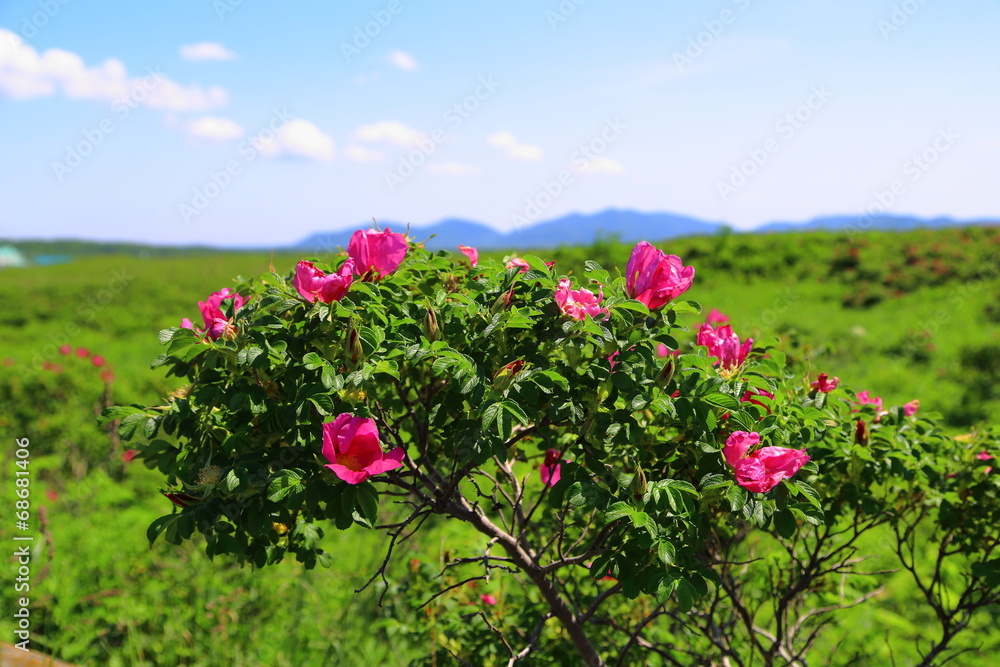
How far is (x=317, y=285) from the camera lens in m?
1.33

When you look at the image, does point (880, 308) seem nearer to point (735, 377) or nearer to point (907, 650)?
point (907, 650)

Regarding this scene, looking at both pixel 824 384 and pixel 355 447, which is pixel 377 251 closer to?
pixel 355 447

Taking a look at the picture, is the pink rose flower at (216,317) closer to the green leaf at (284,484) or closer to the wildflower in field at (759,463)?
the green leaf at (284,484)

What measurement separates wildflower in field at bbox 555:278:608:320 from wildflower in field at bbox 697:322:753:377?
1.11 feet

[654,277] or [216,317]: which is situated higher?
[654,277]

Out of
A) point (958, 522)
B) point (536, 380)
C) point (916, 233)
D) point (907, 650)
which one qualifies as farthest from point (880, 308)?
point (536, 380)

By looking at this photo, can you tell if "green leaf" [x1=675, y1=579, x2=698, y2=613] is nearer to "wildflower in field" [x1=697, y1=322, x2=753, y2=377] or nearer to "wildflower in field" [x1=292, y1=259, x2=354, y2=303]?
"wildflower in field" [x1=697, y1=322, x2=753, y2=377]

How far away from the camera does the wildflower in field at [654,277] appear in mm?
1335

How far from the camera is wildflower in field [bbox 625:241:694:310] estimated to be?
133 centimetres

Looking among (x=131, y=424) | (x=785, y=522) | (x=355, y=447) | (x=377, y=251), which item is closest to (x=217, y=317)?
(x=131, y=424)

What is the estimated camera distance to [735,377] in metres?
1.41

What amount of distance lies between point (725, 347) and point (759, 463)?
0.35m

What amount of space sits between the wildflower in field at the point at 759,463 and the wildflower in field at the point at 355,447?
635mm

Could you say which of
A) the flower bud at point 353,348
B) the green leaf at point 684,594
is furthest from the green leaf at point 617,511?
the flower bud at point 353,348
